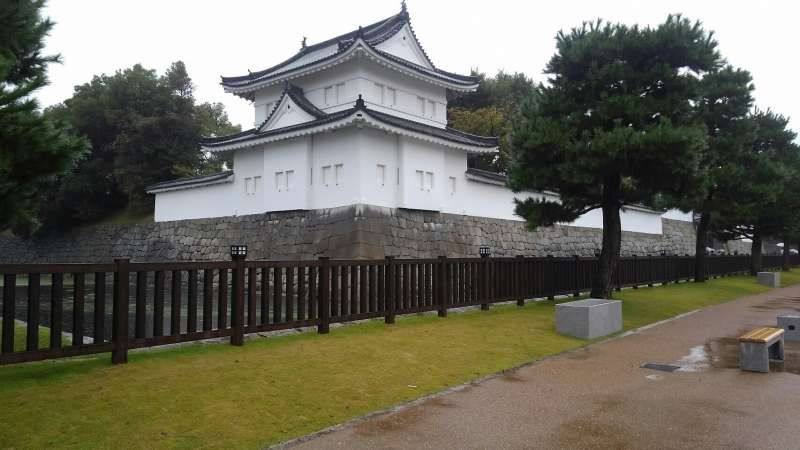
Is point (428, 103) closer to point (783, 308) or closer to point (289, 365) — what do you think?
point (783, 308)

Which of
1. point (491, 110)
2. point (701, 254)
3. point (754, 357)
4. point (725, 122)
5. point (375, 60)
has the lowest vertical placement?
point (754, 357)

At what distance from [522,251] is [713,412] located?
62.0ft

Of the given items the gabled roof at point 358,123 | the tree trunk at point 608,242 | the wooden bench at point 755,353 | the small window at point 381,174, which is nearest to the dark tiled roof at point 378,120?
the gabled roof at point 358,123

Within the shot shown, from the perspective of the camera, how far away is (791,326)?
9594mm

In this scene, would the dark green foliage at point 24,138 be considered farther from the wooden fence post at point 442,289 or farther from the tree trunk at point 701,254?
the tree trunk at point 701,254

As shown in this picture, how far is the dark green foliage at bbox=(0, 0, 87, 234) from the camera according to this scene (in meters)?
3.36

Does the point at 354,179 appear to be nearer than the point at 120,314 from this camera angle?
No

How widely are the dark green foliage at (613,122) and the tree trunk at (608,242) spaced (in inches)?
1.0

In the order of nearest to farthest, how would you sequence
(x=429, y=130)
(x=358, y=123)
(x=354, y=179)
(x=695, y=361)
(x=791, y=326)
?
(x=695, y=361) → (x=791, y=326) → (x=358, y=123) → (x=354, y=179) → (x=429, y=130)

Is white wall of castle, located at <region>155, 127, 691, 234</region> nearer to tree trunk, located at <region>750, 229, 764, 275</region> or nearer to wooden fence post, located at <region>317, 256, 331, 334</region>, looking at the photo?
wooden fence post, located at <region>317, 256, 331, 334</region>

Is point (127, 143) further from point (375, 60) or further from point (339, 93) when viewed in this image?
point (375, 60)

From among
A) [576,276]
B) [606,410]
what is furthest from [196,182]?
[606,410]

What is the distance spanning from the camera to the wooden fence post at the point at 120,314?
19.7ft

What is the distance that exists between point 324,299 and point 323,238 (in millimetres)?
9715
